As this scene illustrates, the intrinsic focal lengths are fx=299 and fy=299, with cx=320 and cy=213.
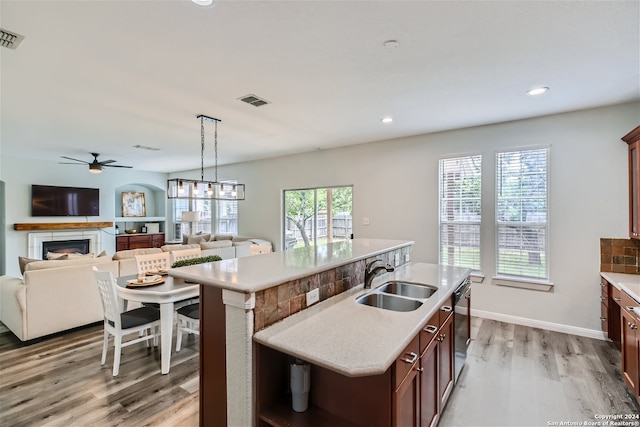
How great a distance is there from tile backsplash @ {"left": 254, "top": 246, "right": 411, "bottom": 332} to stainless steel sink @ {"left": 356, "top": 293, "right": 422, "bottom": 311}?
165 millimetres

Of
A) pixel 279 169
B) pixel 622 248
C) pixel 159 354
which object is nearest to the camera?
pixel 159 354

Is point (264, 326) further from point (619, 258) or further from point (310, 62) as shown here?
point (619, 258)

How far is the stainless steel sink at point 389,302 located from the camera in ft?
6.89

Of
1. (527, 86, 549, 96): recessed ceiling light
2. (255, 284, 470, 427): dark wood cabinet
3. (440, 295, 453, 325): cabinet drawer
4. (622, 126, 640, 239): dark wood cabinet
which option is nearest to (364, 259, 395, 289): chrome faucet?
(440, 295, 453, 325): cabinet drawer

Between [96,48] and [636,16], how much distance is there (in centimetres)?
363

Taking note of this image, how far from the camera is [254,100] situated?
325 cm

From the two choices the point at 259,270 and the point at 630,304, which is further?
the point at 630,304

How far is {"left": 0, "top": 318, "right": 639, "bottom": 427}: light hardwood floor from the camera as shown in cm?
219

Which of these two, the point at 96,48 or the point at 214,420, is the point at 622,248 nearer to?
the point at 214,420

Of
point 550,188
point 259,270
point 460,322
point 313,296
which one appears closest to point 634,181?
point 550,188

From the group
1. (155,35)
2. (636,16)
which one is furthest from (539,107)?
(155,35)

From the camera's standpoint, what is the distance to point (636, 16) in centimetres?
186

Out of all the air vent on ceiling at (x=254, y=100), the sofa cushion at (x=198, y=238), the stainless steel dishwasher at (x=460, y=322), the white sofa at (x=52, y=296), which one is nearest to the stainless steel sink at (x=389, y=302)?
the stainless steel dishwasher at (x=460, y=322)

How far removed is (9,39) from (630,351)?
5.05 meters
